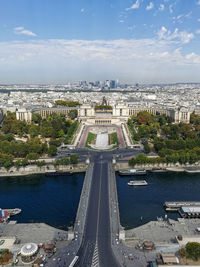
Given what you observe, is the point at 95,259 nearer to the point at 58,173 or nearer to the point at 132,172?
the point at 132,172

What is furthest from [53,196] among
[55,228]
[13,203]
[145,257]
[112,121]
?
[112,121]

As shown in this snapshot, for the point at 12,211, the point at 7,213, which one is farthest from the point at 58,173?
the point at 7,213

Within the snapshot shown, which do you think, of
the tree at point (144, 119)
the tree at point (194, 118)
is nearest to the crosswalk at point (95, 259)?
the tree at point (144, 119)

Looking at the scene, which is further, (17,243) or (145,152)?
(145,152)

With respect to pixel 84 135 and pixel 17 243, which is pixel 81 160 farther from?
pixel 17 243

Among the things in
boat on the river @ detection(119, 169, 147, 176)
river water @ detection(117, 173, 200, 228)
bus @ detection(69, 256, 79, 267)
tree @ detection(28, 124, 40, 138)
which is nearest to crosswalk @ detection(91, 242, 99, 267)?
bus @ detection(69, 256, 79, 267)

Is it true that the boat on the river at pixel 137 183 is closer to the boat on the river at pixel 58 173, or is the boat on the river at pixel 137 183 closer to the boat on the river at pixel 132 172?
the boat on the river at pixel 132 172
